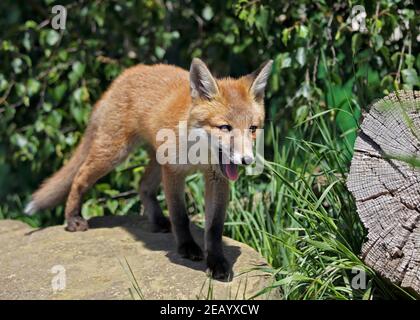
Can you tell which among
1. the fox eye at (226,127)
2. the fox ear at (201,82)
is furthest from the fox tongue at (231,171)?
the fox ear at (201,82)

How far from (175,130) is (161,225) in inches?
35.1

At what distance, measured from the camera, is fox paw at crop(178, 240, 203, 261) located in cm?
416

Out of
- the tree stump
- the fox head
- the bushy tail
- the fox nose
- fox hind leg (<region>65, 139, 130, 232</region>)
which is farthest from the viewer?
the bushy tail

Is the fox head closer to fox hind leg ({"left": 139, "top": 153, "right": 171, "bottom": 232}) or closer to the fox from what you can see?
the fox

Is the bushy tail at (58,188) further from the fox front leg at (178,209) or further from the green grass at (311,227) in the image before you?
the green grass at (311,227)

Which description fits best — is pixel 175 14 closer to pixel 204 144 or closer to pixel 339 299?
pixel 204 144

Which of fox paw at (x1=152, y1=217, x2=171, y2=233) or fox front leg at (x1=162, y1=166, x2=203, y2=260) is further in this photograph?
fox paw at (x1=152, y1=217, x2=171, y2=233)

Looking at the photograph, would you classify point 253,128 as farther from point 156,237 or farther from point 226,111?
point 156,237

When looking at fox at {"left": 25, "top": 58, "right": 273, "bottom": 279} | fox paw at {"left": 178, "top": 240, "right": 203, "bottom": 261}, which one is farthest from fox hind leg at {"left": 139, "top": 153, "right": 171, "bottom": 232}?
fox paw at {"left": 178, "top": 240, "right": 203, "bottom": 261}

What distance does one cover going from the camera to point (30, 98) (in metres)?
6.21

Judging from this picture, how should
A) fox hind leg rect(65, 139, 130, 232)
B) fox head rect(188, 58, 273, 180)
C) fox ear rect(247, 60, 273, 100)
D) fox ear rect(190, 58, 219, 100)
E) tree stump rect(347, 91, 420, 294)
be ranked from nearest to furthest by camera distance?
tree stump rect(347, 91, 420, 294) < fox head rect(188, 58, 273, 180) < fox ear rect(190, 58, 219, 100) < fox ear rect(247, 60, 273, 100) < fox hind leg rect(65, 139, 130, 232)

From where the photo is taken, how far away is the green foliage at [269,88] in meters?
4.16

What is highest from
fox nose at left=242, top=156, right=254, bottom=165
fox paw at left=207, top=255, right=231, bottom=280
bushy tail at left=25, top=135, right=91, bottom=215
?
fox nose at left=242, top=156, right=254, bottom=165

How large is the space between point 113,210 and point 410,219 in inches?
118
